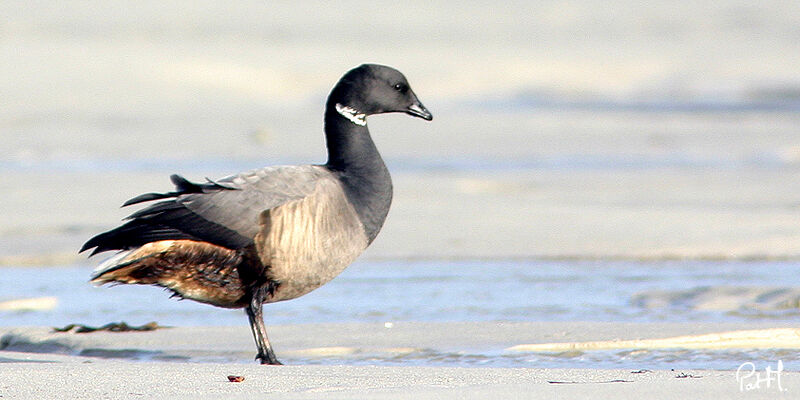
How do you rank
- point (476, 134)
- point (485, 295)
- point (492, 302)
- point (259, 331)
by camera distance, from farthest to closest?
point (476, 134)
point (485, 295)
point (492, 302)
point (259, 331)

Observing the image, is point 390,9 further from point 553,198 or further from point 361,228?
point 361,228

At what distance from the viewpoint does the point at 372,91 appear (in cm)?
716

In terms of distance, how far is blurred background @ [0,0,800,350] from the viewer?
8.60 metres

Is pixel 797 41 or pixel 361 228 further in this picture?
pixel 797 41

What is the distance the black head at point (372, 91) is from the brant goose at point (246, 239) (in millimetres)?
654

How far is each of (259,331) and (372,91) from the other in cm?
147

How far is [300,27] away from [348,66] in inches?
188

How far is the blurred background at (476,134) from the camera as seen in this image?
8.60 meters

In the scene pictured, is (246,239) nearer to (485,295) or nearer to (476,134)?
(485,295)

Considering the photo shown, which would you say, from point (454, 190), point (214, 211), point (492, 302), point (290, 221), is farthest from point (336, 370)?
point (454, 190)

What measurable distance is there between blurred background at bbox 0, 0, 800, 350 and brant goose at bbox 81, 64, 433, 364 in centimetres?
97

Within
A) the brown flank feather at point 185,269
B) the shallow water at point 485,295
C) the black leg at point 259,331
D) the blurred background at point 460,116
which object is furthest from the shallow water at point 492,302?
the blurred background at point 460,116

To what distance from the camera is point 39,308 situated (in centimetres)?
771

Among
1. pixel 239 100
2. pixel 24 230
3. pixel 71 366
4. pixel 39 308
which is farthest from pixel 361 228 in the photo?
pixel 239 100
